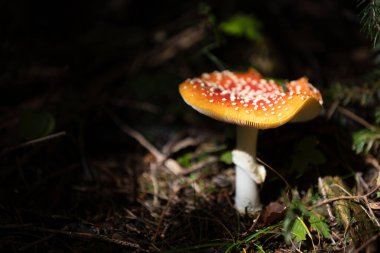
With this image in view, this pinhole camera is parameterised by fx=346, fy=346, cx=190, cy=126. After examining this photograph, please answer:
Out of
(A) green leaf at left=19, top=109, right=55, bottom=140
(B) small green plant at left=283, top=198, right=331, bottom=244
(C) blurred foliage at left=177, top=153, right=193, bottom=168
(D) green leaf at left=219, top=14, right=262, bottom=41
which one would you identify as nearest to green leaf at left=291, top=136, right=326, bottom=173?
(B) small green plant at left=283, top=198, right=331, bottom=244

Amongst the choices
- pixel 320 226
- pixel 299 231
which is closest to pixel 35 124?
pixel 299 231

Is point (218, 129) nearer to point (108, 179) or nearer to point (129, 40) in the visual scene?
point (108, 179)

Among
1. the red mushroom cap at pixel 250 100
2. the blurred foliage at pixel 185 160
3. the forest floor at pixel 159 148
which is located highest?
the red mushroom cap at pixel 250 100

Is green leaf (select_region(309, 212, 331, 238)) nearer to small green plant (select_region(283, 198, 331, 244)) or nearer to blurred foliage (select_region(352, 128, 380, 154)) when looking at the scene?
small green plant (select_region(283, 198, 331, 244))

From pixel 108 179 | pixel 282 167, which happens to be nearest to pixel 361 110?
pixel 282 167

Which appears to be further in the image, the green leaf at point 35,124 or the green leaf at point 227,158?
the green leaf at point 227,158

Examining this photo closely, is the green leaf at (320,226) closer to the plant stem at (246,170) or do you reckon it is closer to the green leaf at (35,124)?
the plant stem at (246,170)

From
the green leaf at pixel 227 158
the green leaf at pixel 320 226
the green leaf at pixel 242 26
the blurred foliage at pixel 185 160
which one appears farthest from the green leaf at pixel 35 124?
the green leaf at pixel 320 226
